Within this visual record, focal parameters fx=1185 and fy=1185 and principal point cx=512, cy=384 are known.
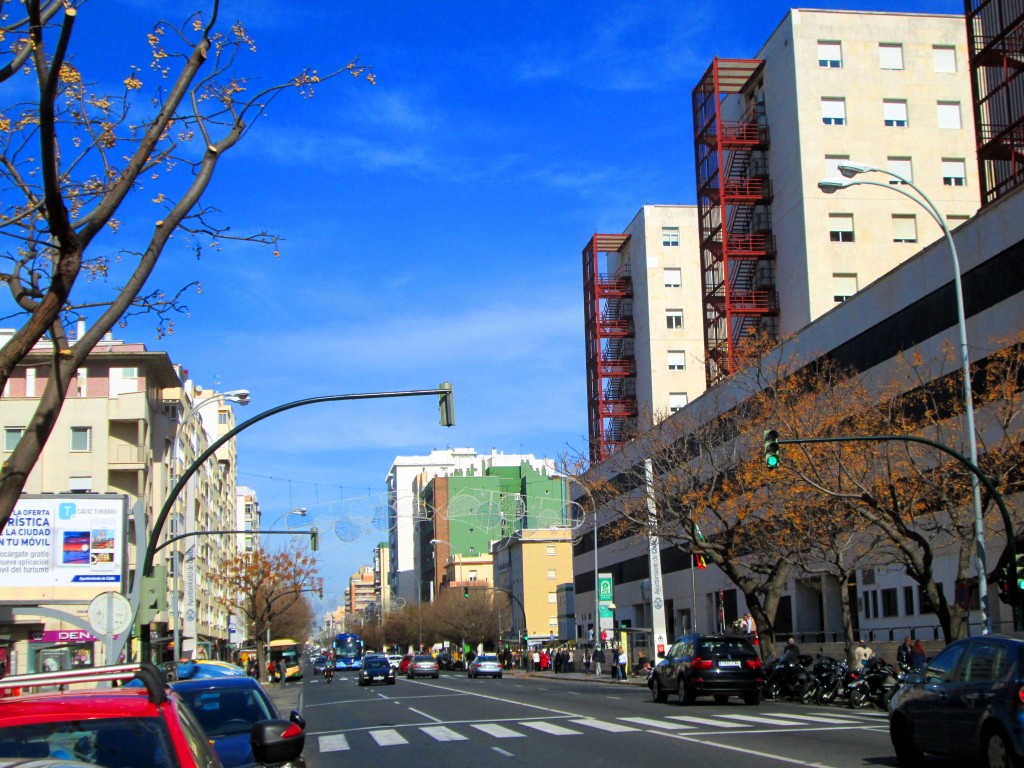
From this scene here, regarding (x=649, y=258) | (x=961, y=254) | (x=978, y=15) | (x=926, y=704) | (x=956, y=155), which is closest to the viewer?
(x=926, y=704)

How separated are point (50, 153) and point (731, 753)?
38.6 ft

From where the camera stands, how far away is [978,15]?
43.9 m

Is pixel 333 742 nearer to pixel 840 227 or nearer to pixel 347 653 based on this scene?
pixel 840 227

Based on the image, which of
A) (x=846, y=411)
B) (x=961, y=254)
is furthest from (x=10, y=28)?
(x=961, y=254)

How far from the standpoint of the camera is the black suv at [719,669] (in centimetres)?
2827

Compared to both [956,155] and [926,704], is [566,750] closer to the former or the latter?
[926,704]

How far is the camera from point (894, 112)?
54.1 meters

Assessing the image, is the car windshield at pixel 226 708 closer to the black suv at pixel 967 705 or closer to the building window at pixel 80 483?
the black suv at pixel 967 705

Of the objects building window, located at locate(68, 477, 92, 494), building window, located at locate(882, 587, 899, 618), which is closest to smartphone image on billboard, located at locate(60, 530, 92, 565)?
building window, located at locate(68, 477, 92, 494)

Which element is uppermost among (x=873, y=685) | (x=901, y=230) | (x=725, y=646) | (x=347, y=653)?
(x=901, y=230)

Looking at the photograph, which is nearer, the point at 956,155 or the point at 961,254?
the point at 961,254

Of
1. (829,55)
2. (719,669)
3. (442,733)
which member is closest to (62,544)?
(442,733)

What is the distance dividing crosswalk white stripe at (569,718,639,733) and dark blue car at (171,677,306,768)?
11532 mm

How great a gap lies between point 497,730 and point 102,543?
17.2 m
